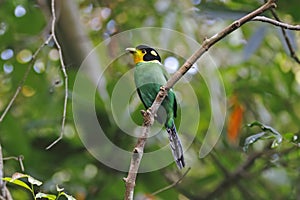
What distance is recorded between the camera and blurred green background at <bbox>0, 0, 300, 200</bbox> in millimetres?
2219

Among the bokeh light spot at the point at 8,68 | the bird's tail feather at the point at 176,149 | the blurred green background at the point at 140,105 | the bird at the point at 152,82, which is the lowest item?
the blurred green background at the point at 140,105

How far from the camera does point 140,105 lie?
214 centimetres

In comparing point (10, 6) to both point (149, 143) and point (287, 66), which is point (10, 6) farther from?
point (287, 66)

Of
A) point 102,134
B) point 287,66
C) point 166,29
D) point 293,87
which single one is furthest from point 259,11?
point 287,66

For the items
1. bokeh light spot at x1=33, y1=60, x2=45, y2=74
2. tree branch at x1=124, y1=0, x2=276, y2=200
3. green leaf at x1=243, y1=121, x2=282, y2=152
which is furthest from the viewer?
bokeh light spot at x1=33, y1=60, x2=45, y2=74

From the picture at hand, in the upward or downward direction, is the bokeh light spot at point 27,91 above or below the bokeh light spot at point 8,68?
below

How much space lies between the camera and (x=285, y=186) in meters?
2.52

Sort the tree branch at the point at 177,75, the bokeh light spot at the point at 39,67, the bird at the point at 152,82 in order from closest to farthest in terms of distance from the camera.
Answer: the tree branch at the point at 177,75, the bird at the point at 152,82, the bokeh light spot at the point at 39,67

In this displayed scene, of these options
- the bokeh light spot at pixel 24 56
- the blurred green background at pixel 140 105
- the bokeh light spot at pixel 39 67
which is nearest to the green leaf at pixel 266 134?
the blurred green background at pixel 140 105

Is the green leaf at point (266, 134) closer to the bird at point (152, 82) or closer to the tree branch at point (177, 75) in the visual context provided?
the bird at point (152, 82)

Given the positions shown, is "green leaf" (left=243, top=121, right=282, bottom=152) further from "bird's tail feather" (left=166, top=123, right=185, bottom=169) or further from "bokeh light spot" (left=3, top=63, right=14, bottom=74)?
"bokeh light spot" (left=3, top=63, right=14, bottom=74)

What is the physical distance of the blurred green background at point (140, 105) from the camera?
7.28 feet

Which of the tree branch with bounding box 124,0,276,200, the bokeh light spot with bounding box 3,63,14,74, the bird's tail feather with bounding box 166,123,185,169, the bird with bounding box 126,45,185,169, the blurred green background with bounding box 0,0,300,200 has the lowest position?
the blurred green background with bounding box 0,0,300,200

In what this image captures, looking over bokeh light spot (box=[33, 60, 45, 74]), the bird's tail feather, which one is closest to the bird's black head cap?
the bird's tail feather
